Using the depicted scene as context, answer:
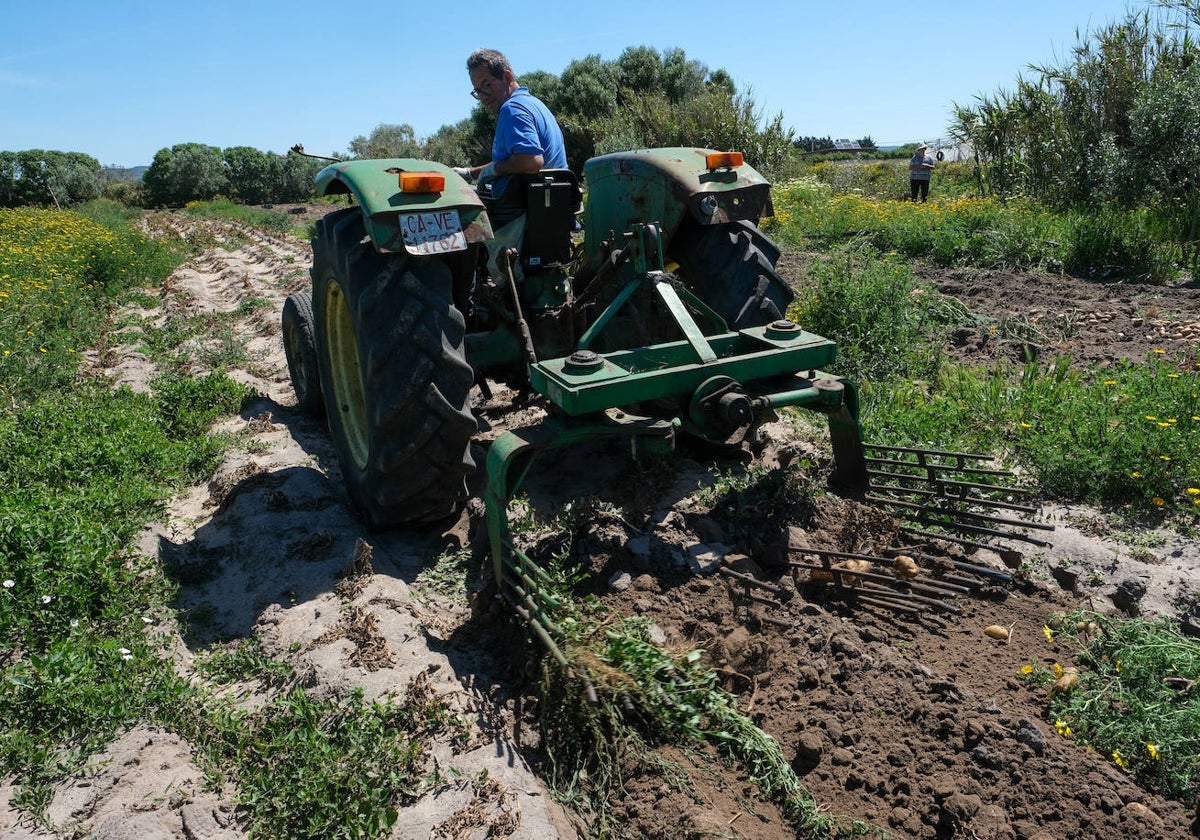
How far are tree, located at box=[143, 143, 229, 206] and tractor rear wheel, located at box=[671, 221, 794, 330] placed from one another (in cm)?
3853

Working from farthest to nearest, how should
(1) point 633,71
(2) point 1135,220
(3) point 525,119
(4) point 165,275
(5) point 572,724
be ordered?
(1) point 633,71
(4) point 165,275
(2) point 1135,220
(3) point 525,119
(5) point 572,724

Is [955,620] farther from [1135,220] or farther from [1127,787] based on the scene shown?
[1135,220]

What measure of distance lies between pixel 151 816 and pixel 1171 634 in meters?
3.06

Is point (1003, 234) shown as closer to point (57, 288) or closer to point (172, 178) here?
point (57, 288)

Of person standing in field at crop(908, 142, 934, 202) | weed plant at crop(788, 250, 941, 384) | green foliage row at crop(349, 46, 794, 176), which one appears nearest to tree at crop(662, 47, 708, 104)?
green foliage row at crop(349, 46, 794, 176)

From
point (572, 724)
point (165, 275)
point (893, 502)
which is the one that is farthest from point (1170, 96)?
point (165, 275)

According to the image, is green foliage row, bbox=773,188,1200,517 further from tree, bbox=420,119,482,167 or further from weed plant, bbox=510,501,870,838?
tree, bbox=420,119,482,167

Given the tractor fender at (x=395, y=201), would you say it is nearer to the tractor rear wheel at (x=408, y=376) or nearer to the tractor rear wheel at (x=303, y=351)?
the tractor rear wheel at (x=408, y=376)

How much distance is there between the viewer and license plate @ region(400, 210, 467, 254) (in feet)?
10.2

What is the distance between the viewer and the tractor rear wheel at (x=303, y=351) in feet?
16.4

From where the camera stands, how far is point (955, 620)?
2.90 meters

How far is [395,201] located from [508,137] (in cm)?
90

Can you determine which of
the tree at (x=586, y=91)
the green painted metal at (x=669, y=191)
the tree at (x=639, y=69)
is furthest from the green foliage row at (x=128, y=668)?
the tree at (x=639, y=69)

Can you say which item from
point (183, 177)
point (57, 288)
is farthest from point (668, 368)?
point (183, 177)
